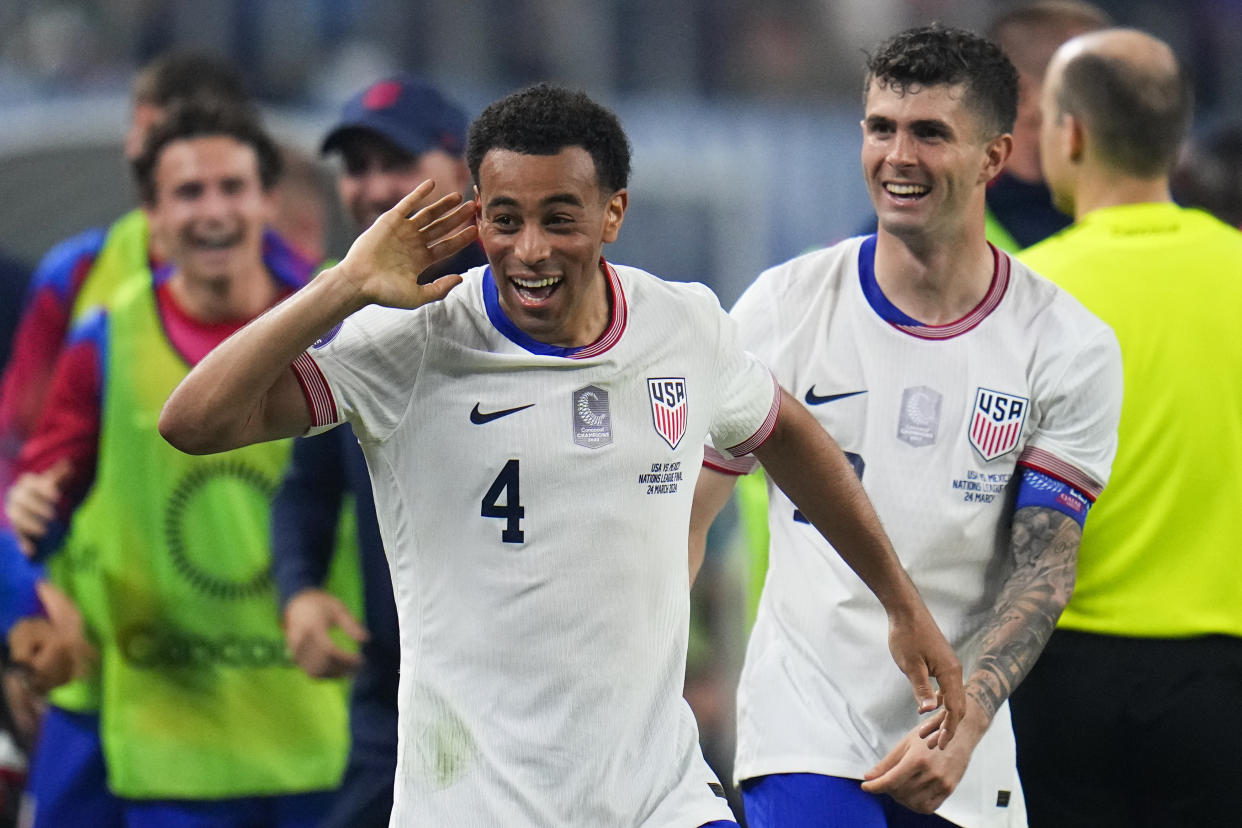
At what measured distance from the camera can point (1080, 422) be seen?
3865 millimetres

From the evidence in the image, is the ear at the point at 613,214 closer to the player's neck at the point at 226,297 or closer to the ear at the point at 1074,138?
the ear at the point at 1074,138

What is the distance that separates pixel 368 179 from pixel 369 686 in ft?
5.22

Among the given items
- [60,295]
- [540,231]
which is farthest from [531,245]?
[60,295]

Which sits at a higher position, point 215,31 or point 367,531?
point 215,31

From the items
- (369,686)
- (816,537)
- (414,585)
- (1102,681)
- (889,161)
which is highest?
(889,161)

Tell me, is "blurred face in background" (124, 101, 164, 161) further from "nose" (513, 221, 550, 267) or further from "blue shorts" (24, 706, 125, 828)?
"nose" (513, 221, 550, 267)

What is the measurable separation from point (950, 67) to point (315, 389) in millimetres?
1683

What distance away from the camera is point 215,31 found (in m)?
8.00

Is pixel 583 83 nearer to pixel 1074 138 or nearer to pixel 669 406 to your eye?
pixel 1074 138

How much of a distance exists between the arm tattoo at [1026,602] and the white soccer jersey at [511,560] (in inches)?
30.5

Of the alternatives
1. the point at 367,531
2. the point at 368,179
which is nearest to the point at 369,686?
the point at 367,531

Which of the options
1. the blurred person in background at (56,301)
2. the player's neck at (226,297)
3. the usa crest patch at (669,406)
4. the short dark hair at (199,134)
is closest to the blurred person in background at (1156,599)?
the usa crest patch at (669,406)

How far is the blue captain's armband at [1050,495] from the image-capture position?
150 inches

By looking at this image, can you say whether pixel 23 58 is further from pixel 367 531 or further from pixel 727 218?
pixel 367 531
